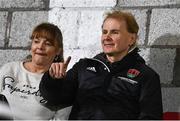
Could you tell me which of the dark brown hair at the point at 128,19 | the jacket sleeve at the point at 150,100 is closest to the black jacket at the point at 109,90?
the jacket sleeve at the point at 150,100

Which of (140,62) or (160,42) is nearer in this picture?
(140,62)

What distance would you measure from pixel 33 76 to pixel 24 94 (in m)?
0.11

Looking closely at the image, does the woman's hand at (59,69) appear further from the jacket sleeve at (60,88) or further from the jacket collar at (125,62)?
the jacket collar at (125,62)

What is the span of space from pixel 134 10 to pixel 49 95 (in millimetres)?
784

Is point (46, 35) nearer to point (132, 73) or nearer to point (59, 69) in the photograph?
point (59, 69)

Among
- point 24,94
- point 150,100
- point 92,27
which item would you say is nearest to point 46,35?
point 24,94

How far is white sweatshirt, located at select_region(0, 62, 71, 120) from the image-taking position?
276 centimetres

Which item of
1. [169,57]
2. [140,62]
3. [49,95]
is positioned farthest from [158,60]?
[49,95]

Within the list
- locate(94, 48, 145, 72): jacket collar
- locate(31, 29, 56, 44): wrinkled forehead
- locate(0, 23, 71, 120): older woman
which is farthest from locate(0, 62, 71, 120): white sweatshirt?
locate(94, 48, 145, 72): jacket collar

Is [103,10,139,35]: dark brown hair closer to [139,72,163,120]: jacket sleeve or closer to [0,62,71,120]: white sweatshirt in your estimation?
[139,72,163,120]: jacket sleeve

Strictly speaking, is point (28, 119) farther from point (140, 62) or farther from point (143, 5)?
point (143, 5)

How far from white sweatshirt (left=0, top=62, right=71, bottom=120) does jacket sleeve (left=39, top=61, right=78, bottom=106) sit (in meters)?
0.05

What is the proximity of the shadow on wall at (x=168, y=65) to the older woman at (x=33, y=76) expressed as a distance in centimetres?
53

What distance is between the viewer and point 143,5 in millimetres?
3172
